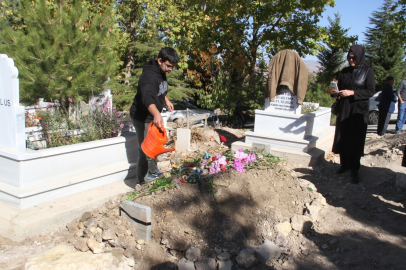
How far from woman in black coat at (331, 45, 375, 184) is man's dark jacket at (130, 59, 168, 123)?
2.60m

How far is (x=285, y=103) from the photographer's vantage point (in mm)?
Result: 6309

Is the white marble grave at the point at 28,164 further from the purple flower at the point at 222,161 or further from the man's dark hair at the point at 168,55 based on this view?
the purple flower at the point at 222,161

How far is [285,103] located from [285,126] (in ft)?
1.45


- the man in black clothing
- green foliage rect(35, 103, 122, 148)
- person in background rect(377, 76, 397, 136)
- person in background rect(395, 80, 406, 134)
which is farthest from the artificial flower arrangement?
person in background rect(395, 80, 406, 134)

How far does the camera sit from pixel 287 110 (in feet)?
20.7

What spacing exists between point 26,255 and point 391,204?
13.3 feet

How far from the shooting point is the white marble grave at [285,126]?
19.9 ft

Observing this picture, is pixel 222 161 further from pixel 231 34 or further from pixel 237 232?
pixel 231 34

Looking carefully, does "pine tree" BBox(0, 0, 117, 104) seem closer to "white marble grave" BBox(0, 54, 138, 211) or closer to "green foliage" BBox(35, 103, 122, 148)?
"green foliage" BBox(35, 103, 122, 148)

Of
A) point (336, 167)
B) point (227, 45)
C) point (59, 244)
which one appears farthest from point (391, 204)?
point (227, 45)

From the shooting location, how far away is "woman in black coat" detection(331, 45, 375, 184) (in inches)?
186

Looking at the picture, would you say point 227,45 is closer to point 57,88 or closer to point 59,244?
point 57,88

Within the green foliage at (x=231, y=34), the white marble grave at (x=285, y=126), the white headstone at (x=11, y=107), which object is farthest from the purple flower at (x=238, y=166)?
the green foliage at (x=231, y=34)

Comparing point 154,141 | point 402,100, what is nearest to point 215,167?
point 154,141
